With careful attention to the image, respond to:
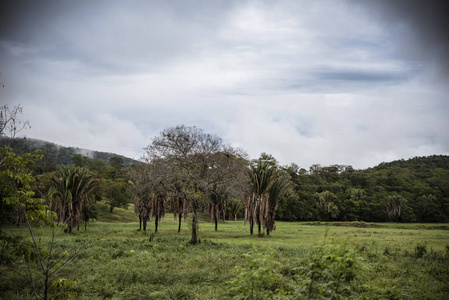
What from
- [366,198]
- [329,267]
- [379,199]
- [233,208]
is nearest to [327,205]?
[366,198]

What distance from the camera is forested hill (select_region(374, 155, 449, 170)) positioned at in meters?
78.1

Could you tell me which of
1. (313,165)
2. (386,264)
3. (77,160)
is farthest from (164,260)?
(313,165)

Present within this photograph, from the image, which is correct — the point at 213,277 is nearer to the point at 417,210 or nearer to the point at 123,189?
the point at 123,189

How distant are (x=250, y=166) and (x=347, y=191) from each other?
158 feet

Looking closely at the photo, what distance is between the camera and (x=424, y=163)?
88.8m

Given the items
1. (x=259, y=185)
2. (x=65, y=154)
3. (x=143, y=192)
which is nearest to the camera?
(x=259, y=185)

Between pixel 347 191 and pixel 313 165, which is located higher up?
pixel 313 165

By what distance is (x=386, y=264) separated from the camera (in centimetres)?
1330

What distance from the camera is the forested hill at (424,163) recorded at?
78125 millimetres

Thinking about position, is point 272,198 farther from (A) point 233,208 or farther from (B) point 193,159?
(A) point 233,208

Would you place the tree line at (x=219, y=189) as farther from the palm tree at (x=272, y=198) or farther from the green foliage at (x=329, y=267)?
the green foliage at (x=329, y=267)

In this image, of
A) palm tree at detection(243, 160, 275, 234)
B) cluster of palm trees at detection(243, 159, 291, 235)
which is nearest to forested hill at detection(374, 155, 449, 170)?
cluster of palm trees at detection(243, 159, 291, 235)

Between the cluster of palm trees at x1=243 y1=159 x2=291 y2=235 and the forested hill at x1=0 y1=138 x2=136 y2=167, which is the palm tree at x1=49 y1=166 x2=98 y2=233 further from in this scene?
the forested hill at x1=0 y1=138 x2=136 y2=167

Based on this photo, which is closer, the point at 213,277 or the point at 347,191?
the point at 213,277
